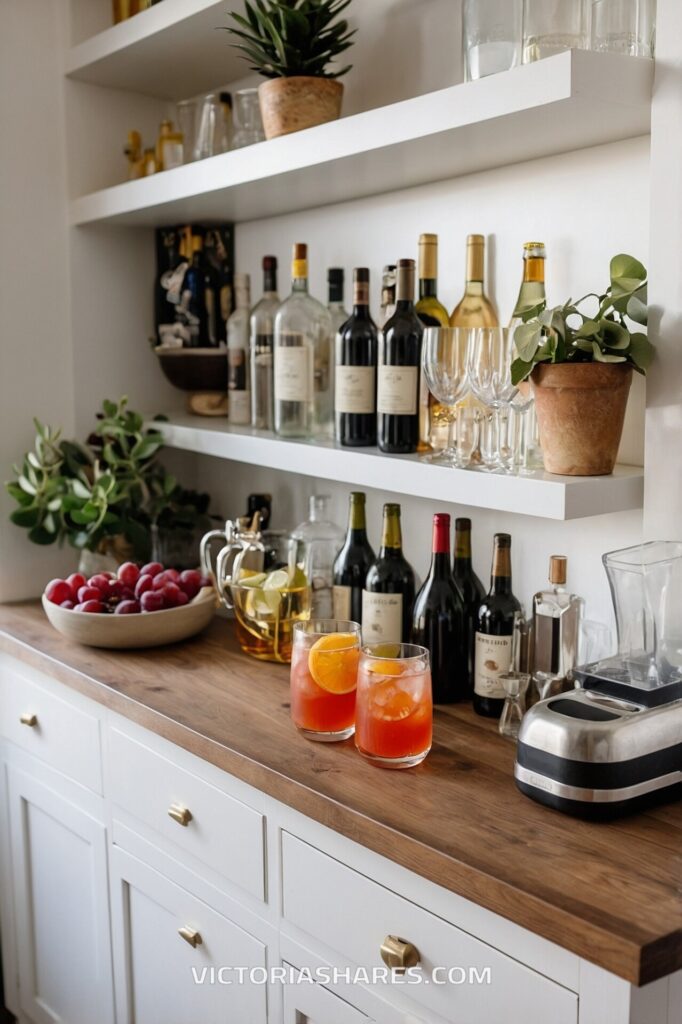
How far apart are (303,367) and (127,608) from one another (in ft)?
1.91

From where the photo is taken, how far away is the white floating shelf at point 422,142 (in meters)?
1.31

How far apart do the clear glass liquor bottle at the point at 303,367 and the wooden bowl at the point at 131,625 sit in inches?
16.0

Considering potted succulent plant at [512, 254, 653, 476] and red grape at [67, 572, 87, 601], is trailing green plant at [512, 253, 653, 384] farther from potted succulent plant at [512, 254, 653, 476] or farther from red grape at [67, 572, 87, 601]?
red grape at [67, 572, 87, 601]

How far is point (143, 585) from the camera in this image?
204cm

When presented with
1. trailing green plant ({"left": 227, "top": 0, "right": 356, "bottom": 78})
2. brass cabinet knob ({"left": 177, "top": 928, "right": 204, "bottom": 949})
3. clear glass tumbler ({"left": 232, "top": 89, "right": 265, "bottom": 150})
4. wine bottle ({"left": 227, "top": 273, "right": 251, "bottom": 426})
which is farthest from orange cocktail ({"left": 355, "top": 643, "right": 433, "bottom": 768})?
clear glass tumbler ({"left": 232, "top": 89, "right": 265, "bottom": 150})

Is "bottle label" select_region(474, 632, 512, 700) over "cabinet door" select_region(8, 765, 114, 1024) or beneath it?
over

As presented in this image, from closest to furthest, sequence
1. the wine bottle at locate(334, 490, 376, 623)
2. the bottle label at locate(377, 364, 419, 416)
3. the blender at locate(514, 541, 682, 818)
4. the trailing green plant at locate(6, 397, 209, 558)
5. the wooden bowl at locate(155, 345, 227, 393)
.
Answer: the blender at locate(514, 541, 682, 818) → the bottle label at locate(377, 364, 419, 416) → the wine bottle at locate(334, 490, 376, 623) → the trailing green plant at locate(6, 397, 209, 558) → the wooden bowl at locate(155, 345, 227, 393)

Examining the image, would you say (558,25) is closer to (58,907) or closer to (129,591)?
(129,591)

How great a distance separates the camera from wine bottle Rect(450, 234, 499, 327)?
5.54ft

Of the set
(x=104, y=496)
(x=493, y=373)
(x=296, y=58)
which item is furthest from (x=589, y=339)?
(x=104, y=496)

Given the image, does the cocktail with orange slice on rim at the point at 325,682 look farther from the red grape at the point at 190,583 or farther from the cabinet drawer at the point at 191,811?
the red grape at the point at 190,583

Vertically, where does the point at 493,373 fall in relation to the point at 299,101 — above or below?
below

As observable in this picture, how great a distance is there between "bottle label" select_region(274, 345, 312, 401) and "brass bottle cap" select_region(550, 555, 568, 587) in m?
0.68

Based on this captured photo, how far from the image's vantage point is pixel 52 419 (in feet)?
7.93
